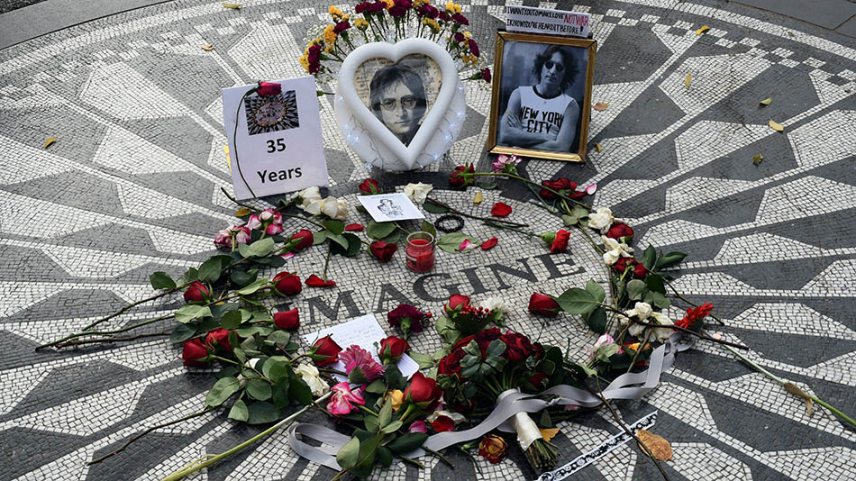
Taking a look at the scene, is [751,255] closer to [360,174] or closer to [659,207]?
[659,207]

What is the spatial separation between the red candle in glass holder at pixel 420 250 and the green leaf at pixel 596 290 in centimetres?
73

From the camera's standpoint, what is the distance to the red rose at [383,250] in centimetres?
365

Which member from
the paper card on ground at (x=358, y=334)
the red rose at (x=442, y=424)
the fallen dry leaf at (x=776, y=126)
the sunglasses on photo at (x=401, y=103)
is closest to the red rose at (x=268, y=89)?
the sunglasses on photo at (x=401, y=103)

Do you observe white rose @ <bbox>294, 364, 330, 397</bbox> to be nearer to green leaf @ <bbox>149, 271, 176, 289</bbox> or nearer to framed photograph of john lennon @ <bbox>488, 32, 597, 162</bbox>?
green leaf @ <bbox>149, 271, 176, 289</bbox>

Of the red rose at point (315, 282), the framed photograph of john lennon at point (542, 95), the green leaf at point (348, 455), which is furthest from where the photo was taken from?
the framed photograph of john lennon at point (542, 95)

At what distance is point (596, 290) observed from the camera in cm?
331

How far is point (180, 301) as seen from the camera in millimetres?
3451

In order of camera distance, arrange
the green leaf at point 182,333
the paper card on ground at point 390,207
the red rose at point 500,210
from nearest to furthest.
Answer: the green leaf at point 182,333, the paper card on ground at point 390,207, the red rose at point 500,210

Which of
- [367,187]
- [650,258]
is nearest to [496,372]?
[650,258]

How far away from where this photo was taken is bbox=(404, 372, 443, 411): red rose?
2.82m

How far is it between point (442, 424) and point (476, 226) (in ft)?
4.51

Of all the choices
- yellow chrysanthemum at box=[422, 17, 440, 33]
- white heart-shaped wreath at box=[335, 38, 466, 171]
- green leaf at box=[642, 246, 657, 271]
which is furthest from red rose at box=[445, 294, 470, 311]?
yellow chrysanthemum at box=[422, 17, 440, 33]

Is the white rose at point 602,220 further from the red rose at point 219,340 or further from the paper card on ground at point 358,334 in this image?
the red rose at point 219,340

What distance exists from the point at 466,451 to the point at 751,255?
184 cm
